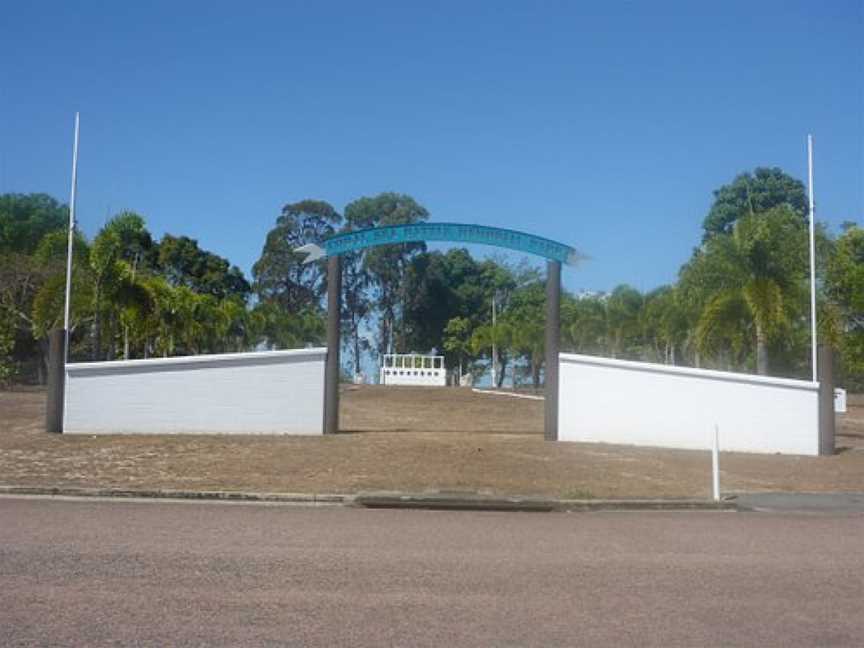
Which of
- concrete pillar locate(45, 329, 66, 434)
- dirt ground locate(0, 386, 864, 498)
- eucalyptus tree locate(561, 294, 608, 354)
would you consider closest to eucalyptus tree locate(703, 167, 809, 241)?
eucalyptus tree locate(561, 294, 608, 354)

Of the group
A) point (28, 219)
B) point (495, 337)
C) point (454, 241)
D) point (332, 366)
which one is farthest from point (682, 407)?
point (28, 219)

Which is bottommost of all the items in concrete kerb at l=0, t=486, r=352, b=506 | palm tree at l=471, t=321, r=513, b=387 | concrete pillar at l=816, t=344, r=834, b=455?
concrete kerb at l=0, t=486, r=352, b=506

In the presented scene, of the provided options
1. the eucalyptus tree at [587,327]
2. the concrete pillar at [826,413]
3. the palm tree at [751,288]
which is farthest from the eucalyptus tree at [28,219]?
the concrete pillar at [826,413]

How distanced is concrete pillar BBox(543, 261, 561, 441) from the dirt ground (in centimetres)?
56

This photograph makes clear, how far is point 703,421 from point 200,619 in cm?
1649

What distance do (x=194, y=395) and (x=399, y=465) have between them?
6331 millimetres

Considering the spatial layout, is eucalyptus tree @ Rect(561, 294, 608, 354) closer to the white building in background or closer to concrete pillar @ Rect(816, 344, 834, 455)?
the white building in background

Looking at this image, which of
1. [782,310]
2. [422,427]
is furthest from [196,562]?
[782,310]

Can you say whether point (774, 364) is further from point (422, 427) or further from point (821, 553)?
point (821, 553)

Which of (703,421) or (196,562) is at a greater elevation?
(703,421)

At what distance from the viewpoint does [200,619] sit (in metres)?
6.63

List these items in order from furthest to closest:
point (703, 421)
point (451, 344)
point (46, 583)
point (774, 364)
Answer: point (451, 344) → point (774, 364) → point (703, 421) → point (46, 583)

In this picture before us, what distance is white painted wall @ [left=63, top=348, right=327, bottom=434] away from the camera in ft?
68.5

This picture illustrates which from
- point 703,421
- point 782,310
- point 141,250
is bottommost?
point 703,421
